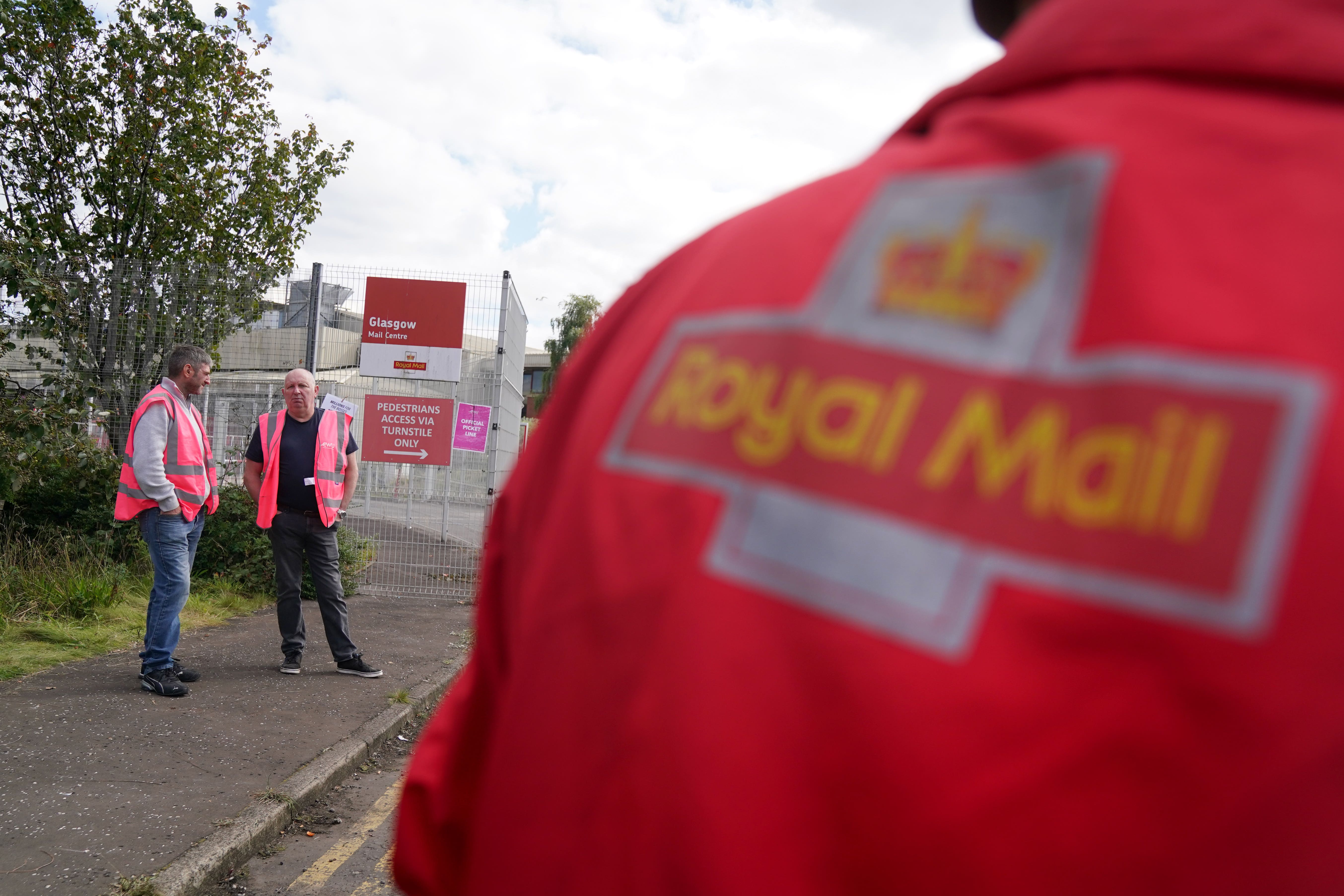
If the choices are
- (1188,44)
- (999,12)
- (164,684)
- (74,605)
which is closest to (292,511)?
(164,684)

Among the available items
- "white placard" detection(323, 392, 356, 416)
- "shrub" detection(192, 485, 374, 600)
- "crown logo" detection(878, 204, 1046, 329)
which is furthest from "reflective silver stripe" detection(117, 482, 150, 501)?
"crown logo" detection(878, 204, 1046, 329)

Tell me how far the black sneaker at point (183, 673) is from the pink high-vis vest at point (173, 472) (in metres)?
0.94

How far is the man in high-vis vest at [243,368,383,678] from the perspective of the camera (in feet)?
21.3

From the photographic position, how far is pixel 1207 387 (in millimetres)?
522

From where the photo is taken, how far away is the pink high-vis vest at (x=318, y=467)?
6.49 meters

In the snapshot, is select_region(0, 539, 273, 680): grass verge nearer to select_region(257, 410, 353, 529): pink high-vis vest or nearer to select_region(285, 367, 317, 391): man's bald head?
select_region(257, 410, 353, 529): pink high-vis vest

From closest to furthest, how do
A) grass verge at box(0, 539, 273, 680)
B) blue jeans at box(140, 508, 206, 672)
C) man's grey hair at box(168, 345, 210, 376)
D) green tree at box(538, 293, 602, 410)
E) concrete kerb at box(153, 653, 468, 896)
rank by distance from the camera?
concrete kerb at box(153, 653, 468, 896) → blue jeans at box(140, 508, 206, 672) → man's grey hair at box(168, 345, 210, 376) → grass verge at box(0, 539, 273, 680) → green tree at box(538, 293, 602, 410)

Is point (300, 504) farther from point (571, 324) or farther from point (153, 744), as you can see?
point (571, 324)

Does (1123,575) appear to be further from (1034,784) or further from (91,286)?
(91,286)

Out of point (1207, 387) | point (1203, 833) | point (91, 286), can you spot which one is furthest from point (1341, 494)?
point (91, 286)

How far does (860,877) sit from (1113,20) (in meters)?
0.57

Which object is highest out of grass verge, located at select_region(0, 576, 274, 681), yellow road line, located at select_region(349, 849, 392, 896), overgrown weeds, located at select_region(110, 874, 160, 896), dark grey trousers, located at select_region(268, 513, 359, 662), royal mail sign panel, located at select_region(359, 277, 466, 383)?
royal mail sign panel, located at select_region(359, 277, 466, 383)

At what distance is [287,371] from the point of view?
9867 millimetres

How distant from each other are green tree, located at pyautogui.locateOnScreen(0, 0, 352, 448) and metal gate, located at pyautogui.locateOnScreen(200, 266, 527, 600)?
0.56 meters
